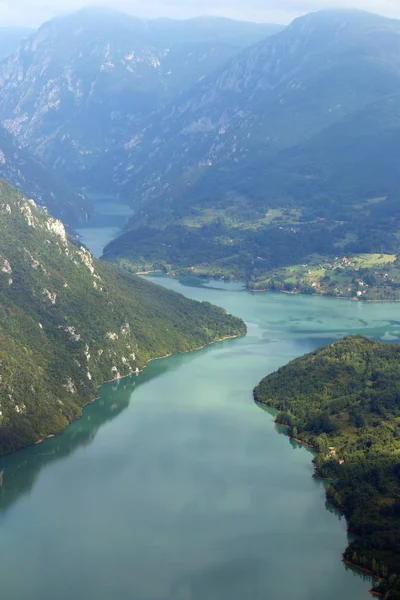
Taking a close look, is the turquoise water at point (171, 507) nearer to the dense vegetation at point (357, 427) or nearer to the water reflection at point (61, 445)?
the water reflection at point (61, 445)

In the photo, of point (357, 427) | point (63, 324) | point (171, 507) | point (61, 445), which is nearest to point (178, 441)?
point (61, 445)

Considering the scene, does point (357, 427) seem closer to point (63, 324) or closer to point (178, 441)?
point (178, 441)

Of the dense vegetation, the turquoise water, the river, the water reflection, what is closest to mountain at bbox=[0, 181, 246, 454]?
the water reflection

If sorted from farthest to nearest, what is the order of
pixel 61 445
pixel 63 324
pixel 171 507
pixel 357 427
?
pixel 63 324 < pixel 357 427 < pixel 61 445 < pixel 171 507

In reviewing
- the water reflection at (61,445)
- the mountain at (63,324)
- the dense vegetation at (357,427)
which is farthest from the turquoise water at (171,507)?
the mountain at (63,324)

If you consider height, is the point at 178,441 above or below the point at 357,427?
below

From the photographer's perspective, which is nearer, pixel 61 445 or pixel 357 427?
pixel 61 445

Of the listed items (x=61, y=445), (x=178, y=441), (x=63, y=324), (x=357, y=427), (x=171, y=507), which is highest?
(x=63, y=324)
